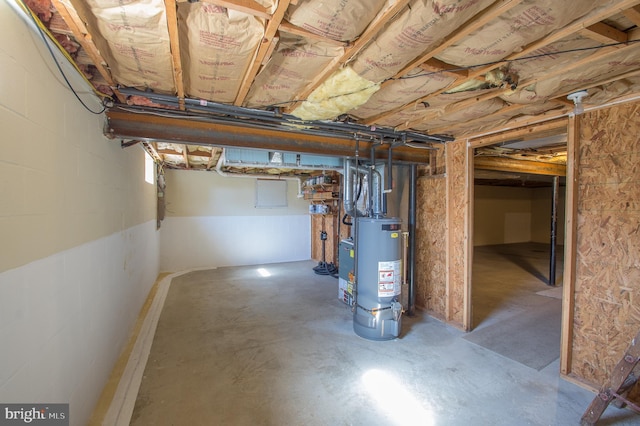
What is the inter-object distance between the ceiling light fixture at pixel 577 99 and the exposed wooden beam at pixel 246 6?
7.38 ft

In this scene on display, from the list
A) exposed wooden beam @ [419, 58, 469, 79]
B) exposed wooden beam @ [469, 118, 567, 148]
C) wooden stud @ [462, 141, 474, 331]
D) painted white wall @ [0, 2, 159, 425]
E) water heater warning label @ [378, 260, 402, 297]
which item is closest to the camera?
painted white wall @ [0, 2, 159, 425]

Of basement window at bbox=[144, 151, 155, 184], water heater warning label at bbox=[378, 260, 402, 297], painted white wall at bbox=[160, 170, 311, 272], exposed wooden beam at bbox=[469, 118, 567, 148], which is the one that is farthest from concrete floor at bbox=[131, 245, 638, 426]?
painted white wall at bbox=[160, 170, 311, 272]

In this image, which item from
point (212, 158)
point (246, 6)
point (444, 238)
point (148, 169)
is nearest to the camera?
point (246, 6)

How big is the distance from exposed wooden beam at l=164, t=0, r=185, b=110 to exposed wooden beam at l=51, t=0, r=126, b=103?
360 millimetres

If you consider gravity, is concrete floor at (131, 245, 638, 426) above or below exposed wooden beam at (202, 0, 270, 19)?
below

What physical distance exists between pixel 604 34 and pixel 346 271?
132 inches

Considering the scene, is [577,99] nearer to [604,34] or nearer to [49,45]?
[604,34]

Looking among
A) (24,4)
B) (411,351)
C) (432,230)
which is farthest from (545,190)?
(24,4)

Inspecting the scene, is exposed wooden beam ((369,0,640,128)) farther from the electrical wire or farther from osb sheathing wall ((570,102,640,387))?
the electrical wire

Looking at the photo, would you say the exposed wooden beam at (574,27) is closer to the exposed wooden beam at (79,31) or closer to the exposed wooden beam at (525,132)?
the exposed wooden beam at (525,132)

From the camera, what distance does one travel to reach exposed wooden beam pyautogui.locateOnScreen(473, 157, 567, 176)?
14.9 feet

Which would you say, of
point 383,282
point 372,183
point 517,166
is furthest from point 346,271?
point 517,166

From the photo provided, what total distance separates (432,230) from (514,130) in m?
1.47

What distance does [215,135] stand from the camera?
8.55 ft
